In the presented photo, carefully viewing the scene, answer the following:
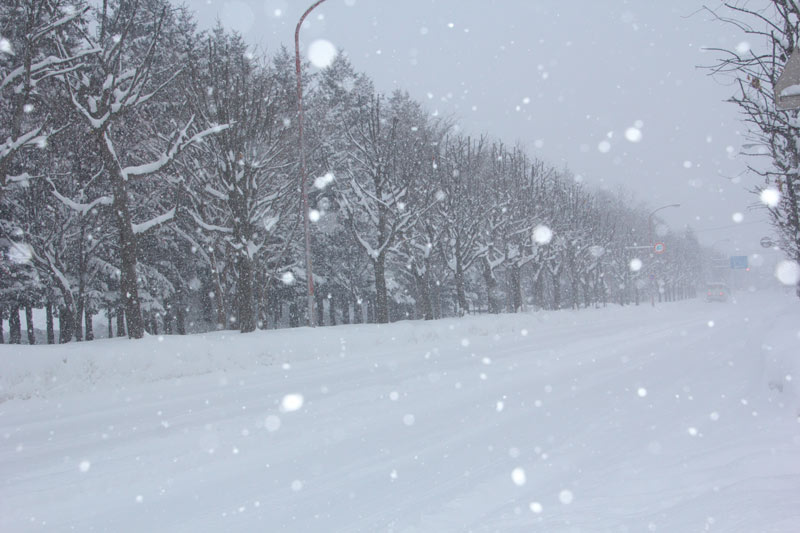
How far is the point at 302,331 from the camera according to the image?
577 inches

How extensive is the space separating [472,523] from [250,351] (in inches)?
377

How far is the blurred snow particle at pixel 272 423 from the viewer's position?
6086mm

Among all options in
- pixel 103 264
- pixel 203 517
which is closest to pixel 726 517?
pixel 203 517

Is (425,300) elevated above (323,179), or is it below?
below

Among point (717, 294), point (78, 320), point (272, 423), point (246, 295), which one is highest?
point (246, 295)

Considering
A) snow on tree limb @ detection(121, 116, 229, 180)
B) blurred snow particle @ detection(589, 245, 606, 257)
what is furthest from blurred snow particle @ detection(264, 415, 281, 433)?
blurred snow particle @ detection(589, 245, 606, 257)

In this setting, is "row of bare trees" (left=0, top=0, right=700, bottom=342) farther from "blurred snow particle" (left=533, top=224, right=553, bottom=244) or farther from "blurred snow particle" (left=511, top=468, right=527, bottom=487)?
"blurred snow particle" (left=511, top=468, right=527, bottom=487)

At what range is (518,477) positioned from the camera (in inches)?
175

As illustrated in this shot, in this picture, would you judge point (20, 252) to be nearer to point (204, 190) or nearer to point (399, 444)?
point (204, 190)

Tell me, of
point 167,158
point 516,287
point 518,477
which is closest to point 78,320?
point 167,158

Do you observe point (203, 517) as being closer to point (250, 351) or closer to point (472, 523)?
point (472, 523)

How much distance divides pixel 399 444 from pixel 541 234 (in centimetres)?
3116

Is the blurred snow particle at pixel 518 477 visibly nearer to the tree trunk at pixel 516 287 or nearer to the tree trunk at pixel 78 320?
the tree trunk at pixel 78 320

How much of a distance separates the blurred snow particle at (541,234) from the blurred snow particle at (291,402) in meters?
28.9
